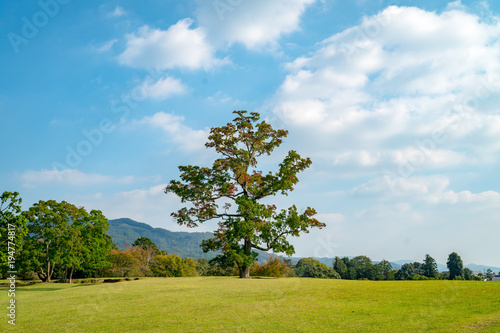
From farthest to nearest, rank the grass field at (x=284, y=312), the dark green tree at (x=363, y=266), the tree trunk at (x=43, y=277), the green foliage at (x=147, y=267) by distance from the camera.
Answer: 1. the dark green tree at (x=363, y=266)
2. the green foliage at (x=147, y=267)
3. the tree trunk at (x=43, y=277)
4. the grass field at (x=284, y=312)

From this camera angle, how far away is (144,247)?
69188mm

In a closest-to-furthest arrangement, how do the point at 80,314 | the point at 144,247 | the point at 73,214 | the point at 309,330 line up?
1. the point at 309,330
2. the point at 80,314
3. the point at 73,214
4. the point at 144,247

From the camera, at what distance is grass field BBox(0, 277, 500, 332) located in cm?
873

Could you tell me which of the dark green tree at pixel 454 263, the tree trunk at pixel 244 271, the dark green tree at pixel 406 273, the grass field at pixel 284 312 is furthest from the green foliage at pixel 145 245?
the grass field at pixel 284 312

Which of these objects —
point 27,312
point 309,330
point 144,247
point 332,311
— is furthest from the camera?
point 144,247

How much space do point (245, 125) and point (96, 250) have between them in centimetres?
2515

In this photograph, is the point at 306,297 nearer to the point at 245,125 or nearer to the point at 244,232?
the point at 244,232

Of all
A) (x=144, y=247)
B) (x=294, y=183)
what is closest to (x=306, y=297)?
(x=294, y=183)

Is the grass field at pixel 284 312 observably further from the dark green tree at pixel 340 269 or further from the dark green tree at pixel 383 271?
the dark green tree at pixel 340 269

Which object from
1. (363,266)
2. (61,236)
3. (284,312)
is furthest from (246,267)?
(363,266)

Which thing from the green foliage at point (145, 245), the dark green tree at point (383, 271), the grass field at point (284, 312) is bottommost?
the dark green tree at point (383, 271)

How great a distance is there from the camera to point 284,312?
10.9 m

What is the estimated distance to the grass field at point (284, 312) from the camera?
873 centimetres

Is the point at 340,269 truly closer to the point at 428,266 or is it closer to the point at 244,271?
the point at 428,266
